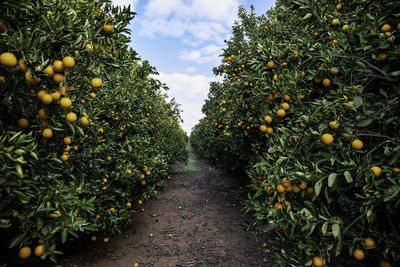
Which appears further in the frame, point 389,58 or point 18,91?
point 389,58

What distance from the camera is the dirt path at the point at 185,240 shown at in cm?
377

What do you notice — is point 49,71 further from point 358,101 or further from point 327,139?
point 358,101

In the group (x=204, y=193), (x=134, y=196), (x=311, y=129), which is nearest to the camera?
(x=311, y=129)

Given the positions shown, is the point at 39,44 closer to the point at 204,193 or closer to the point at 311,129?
the point at 311,129

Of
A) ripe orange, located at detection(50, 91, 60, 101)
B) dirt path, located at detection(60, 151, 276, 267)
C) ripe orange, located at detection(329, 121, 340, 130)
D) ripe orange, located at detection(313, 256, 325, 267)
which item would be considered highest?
ripe orange, located at detection(50, 91, 60, 101)

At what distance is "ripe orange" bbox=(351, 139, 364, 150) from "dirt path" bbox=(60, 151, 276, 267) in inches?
78.7

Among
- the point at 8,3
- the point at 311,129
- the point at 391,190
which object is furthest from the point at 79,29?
the point at 391,190

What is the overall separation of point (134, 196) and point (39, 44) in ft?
12.2

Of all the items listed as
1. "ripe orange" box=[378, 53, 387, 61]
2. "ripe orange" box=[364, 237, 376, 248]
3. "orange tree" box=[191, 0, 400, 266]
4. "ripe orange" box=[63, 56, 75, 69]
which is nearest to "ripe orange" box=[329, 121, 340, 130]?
"orange tree" box=[191, 0, 400, 266]

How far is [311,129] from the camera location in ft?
6.31

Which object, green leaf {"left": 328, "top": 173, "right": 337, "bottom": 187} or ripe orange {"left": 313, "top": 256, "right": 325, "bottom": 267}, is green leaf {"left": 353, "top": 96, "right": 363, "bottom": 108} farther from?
ripe orange {"left": 313, "top": 256, "right": 325, "bottom": 267}

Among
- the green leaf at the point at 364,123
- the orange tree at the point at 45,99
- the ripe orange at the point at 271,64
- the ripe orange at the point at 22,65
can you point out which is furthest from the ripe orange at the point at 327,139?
the ripe orange at the point at 22,65

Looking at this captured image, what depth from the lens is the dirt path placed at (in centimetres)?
377

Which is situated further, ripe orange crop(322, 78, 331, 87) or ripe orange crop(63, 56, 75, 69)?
ripe orange crop(322, 78, 331, 87)
